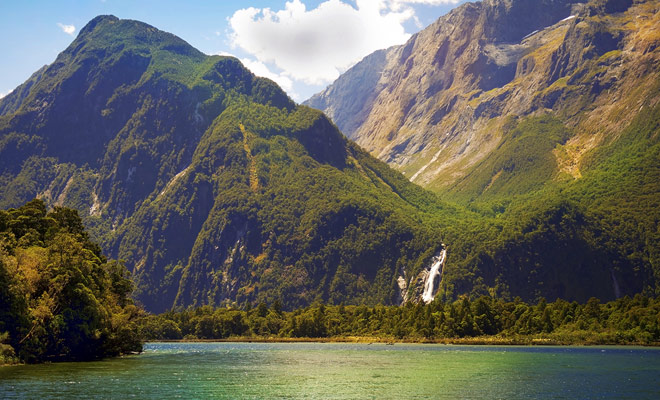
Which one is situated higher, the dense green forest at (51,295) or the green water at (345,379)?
the dense green forest at (51,295)

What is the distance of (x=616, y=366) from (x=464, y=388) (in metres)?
51.7

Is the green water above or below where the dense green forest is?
below

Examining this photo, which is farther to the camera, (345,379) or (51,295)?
(51,295)

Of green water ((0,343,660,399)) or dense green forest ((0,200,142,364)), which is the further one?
dense green forest ((0,200,142,364))

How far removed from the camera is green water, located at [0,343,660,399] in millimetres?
105125

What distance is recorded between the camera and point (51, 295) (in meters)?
146

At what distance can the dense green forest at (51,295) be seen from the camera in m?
133

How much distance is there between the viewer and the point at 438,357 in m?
184

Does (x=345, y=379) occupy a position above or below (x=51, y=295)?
below

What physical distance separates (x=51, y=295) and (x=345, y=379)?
5735 cm

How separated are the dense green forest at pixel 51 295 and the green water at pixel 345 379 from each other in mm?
5600

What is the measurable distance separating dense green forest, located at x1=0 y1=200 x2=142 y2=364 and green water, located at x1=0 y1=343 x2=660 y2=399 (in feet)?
18.4

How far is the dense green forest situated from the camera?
5251 inches

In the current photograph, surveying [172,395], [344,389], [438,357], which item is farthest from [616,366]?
[172,395]
